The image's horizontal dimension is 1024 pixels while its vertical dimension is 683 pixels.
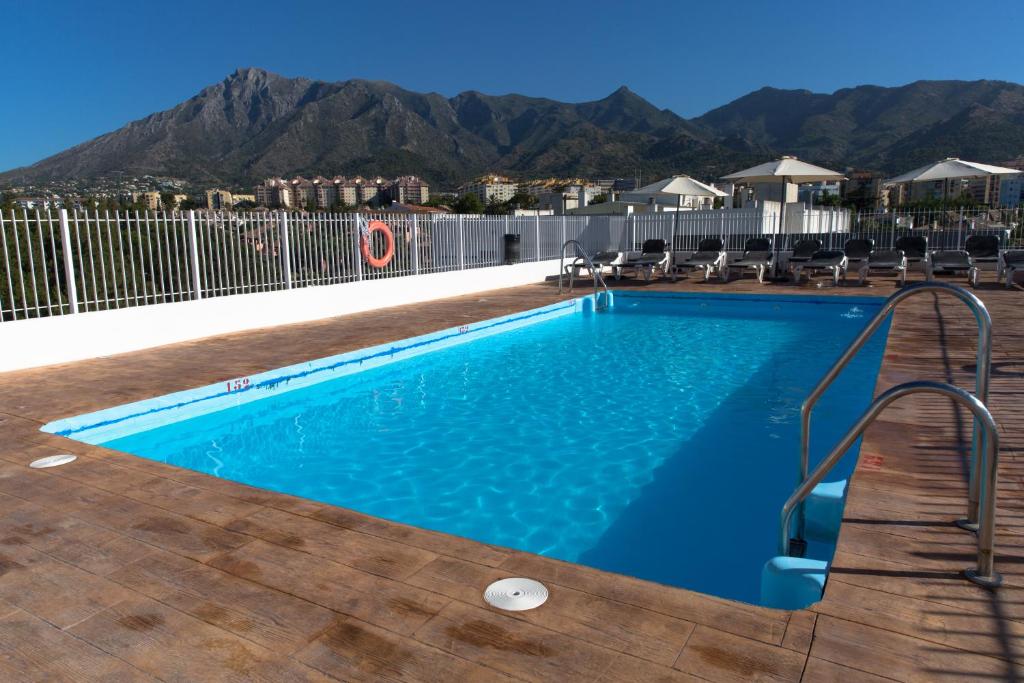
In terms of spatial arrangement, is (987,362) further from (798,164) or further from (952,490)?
(798,164)

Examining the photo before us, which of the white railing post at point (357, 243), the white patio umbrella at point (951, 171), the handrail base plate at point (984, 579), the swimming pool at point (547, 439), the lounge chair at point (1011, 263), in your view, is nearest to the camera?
the handrail base plate at point (984, 579)

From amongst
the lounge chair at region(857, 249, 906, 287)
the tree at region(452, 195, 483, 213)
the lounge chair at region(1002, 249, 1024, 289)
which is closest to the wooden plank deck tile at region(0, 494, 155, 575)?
the lounge chair at region(857, 249, 906, 287)

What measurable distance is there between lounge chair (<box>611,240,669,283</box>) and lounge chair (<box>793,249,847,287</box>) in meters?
3.20

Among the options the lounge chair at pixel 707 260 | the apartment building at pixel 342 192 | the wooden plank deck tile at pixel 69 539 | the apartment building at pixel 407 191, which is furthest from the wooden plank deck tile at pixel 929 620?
the apartment building at pixel 407 191

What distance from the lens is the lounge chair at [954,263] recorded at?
13219mm

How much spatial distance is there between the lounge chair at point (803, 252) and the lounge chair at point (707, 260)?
1532 mm

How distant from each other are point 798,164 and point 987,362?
13.9m

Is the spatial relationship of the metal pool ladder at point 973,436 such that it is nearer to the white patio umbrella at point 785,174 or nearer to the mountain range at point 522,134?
the white patio umbrella at point 785,174

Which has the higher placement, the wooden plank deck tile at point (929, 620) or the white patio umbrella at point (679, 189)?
the white patio umbrella at point (679, 189)

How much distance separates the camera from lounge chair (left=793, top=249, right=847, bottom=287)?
1438 centimetres

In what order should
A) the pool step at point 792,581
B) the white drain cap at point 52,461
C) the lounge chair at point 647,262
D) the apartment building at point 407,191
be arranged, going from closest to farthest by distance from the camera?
1. the pool step at point 792,581
2. the white drain cap at point 52,461
3. the lounge chair at point 647,262
4. the apartment building at point 407,191

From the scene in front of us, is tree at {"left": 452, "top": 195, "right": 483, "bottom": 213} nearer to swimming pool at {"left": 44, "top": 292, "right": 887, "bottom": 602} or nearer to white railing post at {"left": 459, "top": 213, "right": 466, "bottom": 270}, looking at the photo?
white railing post at {"left": 459, "top": 213, "right": 466, "bottom": 270}

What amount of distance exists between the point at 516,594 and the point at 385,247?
1138 cm

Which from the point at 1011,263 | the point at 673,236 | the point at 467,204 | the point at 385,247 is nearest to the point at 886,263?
the point at 1011,263
